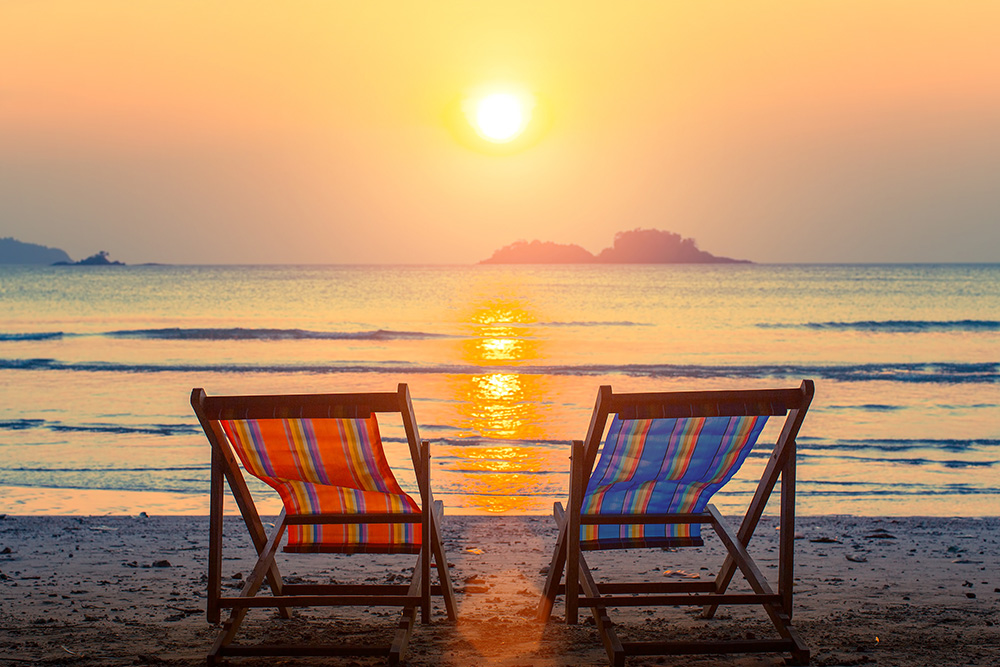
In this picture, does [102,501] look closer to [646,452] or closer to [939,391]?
[646,452]

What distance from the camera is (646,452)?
3314mm

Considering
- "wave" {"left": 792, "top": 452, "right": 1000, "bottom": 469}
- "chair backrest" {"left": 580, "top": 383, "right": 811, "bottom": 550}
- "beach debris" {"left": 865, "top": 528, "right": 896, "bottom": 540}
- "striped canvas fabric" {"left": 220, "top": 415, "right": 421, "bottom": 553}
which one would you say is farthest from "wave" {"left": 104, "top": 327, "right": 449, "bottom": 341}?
"chair backrest" {"left": 580, "top": 383, "right": 811, "bottom": 550}

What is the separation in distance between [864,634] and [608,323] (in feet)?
89.5

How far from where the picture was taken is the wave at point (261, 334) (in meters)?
25.1

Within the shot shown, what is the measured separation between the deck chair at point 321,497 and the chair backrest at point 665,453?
0.66 meters

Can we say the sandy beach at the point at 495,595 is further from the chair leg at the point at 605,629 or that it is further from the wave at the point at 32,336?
the wave at the point at 32,336

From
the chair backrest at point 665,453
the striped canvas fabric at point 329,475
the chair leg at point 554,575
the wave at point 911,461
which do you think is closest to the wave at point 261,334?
the wave at point 911,461

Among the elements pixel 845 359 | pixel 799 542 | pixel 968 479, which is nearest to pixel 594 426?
pixel 799 542

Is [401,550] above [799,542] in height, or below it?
above

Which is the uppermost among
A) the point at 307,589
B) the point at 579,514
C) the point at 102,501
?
the point at 579,514

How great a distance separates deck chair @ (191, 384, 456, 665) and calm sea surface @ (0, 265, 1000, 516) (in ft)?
9.56

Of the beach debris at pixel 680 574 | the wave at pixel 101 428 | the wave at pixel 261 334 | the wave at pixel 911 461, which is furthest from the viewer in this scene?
the wave at pixel 261 334

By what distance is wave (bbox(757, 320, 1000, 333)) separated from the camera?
2755 cm

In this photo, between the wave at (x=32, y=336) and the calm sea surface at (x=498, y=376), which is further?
the wave at (x=32, y=336)
